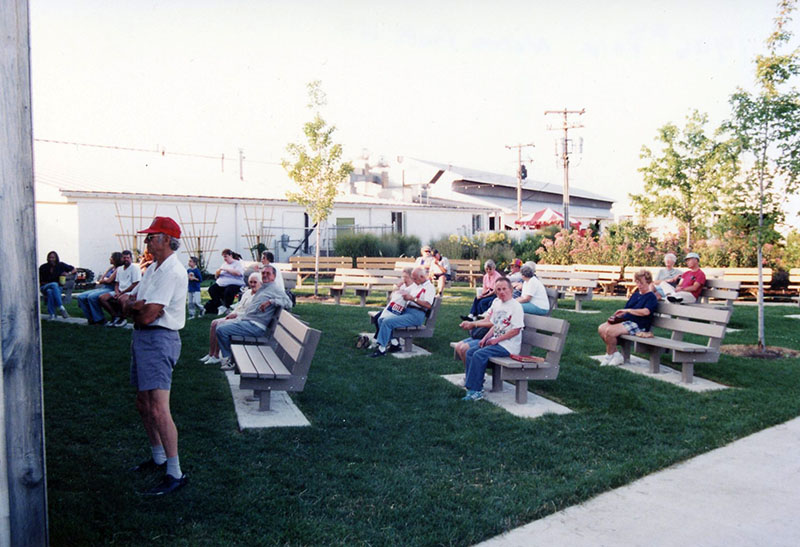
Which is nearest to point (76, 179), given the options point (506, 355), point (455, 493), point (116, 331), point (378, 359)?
point (116, 331)

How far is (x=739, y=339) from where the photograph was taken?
10969 millimetres

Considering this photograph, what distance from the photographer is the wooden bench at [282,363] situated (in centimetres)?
627

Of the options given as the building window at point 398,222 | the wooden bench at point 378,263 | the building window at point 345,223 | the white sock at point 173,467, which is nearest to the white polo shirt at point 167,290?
the white sock at point 173,467

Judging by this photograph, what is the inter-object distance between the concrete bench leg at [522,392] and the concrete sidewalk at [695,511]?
1.98 meters

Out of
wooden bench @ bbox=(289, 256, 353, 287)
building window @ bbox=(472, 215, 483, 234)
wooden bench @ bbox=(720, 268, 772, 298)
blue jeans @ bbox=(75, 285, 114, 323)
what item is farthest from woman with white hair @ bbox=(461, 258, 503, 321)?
building window @ bbox=(472, 215, 483, 234)

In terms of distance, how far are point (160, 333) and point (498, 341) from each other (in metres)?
3.84

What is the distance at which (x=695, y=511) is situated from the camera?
4.36 meters

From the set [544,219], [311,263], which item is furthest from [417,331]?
[544,219]

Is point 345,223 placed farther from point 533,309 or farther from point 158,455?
point 158,455

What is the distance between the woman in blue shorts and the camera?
8.88m

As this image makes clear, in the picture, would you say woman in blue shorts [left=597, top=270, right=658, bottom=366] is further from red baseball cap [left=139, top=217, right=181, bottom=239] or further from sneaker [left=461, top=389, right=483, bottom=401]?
red baseball cap [left=139, top=217, right=181, bottom=239]

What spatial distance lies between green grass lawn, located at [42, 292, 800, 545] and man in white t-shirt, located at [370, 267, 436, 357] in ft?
1.42

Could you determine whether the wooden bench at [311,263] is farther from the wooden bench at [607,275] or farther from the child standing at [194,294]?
the wooden bench at [607,275]

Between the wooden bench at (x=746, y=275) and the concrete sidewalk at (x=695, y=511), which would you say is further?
the wooden bench at (x=746, y=275)
